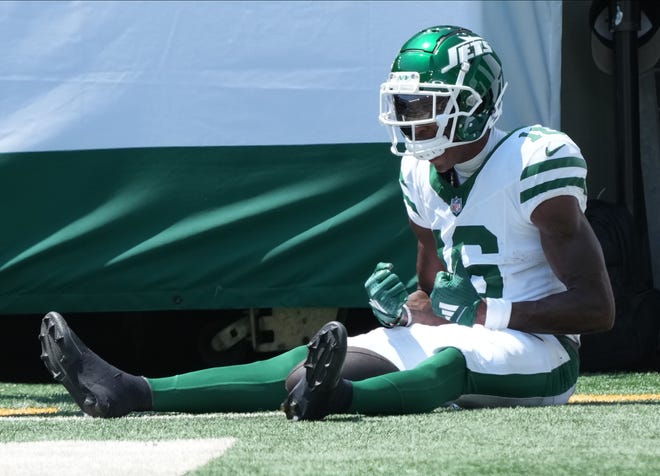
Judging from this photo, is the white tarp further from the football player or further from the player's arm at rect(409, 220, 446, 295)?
the football player

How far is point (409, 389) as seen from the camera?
3.06 meters

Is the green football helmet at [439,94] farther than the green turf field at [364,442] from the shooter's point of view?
Yes

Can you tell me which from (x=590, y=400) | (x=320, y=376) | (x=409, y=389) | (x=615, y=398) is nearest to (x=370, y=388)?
(x=409, y=389)

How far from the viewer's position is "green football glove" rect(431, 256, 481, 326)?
318cm

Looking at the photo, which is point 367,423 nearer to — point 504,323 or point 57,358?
point 504,323

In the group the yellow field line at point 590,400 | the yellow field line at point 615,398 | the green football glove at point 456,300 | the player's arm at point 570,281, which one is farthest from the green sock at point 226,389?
the yellow field line at point 615,398

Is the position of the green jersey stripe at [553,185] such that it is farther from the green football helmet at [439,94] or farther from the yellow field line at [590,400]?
the yellow field line at [590,400]

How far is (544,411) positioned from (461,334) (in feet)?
0.89

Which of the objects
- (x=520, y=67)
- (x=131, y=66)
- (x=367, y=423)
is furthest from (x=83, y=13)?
(x=367, y=423)

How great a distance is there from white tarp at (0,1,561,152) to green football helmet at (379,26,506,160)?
1409 mm

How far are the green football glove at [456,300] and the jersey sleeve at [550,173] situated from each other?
230 millimetres

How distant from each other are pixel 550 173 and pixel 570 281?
26 cm

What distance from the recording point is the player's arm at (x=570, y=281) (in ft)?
10.3

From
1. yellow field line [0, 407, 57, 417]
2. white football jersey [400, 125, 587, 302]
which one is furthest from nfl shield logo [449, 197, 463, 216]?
yellow field line [0, 407, 57, 417]
